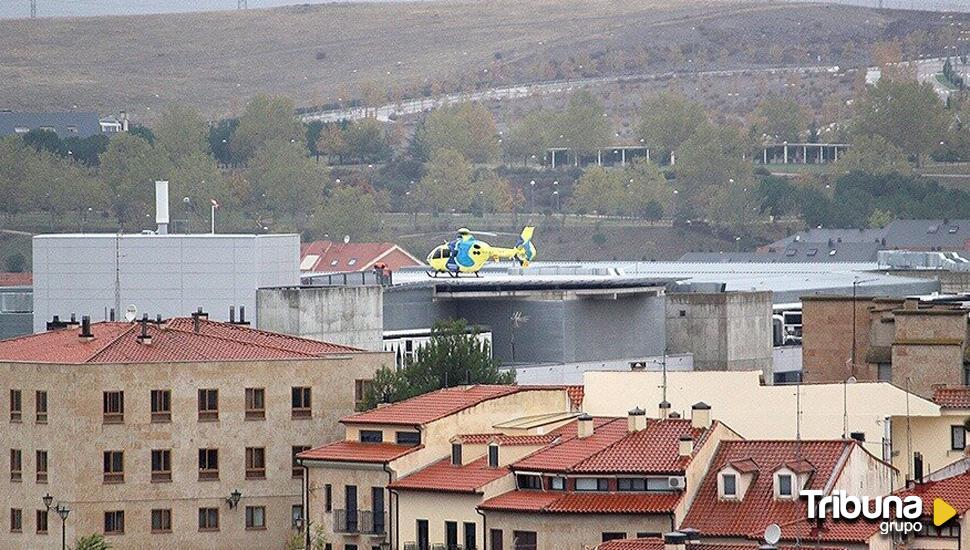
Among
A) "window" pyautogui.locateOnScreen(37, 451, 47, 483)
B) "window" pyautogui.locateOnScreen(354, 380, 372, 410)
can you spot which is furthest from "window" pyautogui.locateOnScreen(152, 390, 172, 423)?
"window" pyautogui.locateOnScreen(354, 380, 372, 410)

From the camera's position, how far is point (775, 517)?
167 ft

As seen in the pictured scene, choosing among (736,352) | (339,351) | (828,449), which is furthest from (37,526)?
(736,352)

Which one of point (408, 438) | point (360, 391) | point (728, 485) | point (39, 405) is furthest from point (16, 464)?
point (728, 485)

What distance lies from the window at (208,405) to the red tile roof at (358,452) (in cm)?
440

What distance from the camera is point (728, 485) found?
5297 cm

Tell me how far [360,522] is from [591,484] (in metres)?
7.13

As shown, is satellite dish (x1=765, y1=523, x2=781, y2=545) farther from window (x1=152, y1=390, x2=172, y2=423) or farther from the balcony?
window (x1=152, y1=390, x2=172, y2=423)

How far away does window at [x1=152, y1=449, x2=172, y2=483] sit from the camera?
6612 centimetres

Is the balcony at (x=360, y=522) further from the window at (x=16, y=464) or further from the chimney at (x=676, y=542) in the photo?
the chimney at (x=676, y=542)

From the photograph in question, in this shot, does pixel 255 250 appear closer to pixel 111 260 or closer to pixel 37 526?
pixel 111 260

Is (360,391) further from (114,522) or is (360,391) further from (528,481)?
(528,481)

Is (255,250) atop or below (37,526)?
atop

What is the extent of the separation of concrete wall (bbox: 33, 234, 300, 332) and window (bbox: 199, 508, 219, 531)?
27.8m

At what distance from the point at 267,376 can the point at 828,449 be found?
17.0 meters
